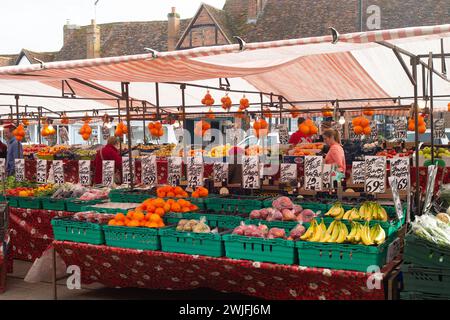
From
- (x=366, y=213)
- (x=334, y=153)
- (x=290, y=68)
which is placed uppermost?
(x=290, y=68)

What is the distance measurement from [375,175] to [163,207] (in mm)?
2507

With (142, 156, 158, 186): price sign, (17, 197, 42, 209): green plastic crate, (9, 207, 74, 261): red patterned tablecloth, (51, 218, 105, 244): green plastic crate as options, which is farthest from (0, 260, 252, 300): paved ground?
(142, 156, 158, 186): price sign

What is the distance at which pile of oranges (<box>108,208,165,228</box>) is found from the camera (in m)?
4.76

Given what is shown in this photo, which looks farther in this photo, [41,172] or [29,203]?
[41,172]

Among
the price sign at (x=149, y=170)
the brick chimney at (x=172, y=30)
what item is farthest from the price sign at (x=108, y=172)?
the brick chimney at (x=172, y=30)

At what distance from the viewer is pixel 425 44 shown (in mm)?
8992

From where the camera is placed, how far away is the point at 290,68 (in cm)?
1031

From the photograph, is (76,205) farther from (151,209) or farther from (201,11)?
(201,11)

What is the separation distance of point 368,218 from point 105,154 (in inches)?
238

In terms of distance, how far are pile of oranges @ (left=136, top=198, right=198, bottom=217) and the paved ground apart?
3.05ft

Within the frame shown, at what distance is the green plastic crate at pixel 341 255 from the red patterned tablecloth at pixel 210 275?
0.06 meters

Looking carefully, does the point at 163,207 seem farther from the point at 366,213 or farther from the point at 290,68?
the point at 290,68

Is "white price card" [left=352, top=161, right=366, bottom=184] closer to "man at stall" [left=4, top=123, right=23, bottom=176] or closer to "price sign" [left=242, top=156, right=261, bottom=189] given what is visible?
"price sign" [left=242, top=156, right=261, bottom=189]

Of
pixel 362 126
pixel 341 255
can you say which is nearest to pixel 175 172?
pixel 341 255
